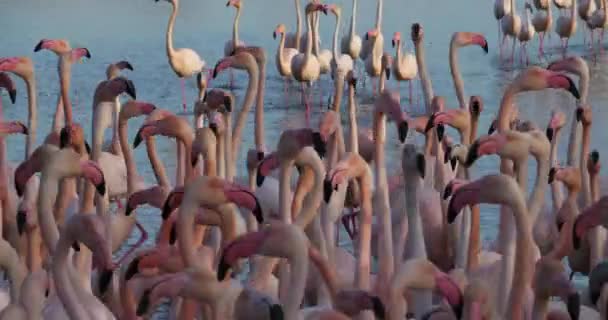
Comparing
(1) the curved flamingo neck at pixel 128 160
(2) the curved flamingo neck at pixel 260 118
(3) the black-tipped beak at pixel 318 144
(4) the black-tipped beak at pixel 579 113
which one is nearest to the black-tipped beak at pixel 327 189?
(3) the black-tipped beak at pixel 318 144

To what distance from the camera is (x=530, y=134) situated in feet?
14.6

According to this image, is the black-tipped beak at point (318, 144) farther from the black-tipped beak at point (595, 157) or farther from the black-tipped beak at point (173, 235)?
the black-tipped beak at point (595, 157)

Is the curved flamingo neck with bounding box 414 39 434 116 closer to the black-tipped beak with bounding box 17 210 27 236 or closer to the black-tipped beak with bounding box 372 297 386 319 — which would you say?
the black-tipped beak with bounding box 17 210 27 236

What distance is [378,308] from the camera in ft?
12.0

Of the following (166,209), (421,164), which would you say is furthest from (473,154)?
(166,209)

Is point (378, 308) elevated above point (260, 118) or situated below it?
below

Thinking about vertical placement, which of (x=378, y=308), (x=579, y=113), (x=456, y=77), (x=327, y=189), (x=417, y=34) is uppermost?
(x=417, y=34)

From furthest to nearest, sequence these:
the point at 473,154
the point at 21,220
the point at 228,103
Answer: the point at 228,103, the point at 21,220, the point at 473,154

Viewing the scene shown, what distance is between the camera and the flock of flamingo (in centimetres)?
364

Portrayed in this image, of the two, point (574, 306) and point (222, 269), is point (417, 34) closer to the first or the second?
point (574, 306)

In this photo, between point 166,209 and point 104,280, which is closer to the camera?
point 104,280

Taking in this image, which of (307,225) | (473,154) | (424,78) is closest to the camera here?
(473,154)

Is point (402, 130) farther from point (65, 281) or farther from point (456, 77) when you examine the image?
point (456, 77)

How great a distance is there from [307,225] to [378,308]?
1.18 metres
